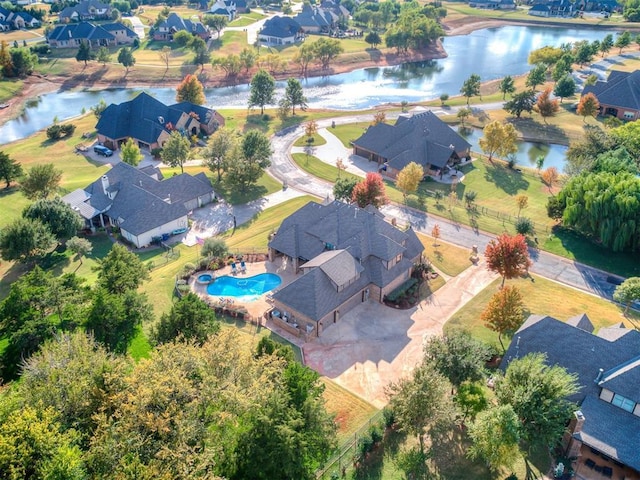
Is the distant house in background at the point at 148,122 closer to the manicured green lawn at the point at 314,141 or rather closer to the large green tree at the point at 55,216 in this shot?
the manicured green lawn at the point at 314,141

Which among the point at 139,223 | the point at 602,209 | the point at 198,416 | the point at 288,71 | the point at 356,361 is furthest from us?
the point at 288,71

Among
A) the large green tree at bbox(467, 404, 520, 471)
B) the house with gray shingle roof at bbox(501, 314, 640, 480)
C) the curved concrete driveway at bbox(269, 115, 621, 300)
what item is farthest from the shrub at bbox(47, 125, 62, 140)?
the large green tree at bbox(467, 404, 520, 471)

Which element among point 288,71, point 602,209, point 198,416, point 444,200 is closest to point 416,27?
point 288,71

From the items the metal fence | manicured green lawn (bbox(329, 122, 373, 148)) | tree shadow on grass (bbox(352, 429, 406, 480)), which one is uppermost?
the metal fence

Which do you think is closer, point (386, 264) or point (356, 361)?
point (356, 361)

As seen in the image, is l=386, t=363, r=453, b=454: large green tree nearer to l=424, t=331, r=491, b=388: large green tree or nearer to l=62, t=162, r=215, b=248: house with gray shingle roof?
l=424, t=331, r=491, b=388: large green tree

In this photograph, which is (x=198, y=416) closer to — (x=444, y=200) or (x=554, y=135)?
(x=444, y=200)
